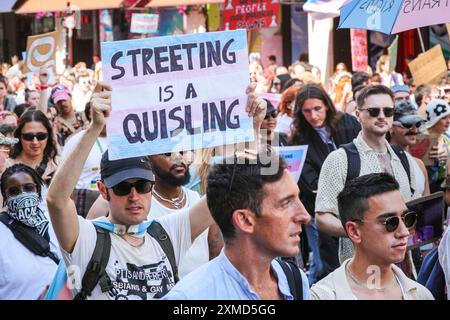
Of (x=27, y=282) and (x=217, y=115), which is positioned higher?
(x=217, y=115)

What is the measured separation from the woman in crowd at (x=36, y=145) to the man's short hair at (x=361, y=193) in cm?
405

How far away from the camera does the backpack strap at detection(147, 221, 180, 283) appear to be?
464 cm

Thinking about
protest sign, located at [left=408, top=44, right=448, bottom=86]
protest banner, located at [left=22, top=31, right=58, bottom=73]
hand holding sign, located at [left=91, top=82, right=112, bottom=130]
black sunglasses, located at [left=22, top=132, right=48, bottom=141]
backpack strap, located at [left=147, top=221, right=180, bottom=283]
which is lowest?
protest sign, located at [left=408, top=44, right=448, bottom=86]

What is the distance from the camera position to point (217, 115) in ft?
16.9

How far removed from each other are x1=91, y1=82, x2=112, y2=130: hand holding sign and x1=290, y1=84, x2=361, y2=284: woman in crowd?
351 cm

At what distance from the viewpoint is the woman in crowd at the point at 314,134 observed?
8.20 metres

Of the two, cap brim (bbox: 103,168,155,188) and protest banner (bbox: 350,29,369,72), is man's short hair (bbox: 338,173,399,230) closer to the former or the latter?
cap brim (bbox: 103,168,155,188)

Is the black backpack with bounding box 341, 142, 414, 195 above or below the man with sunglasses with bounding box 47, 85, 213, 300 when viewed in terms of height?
below

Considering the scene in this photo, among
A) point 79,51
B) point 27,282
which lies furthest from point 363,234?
point 79,51

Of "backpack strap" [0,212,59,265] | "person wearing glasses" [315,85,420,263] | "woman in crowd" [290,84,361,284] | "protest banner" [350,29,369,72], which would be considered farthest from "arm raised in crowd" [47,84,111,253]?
"protest banner" [350,29,369,72]

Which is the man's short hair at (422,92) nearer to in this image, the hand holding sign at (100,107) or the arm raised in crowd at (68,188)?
the hand holding sign at (100,107)
